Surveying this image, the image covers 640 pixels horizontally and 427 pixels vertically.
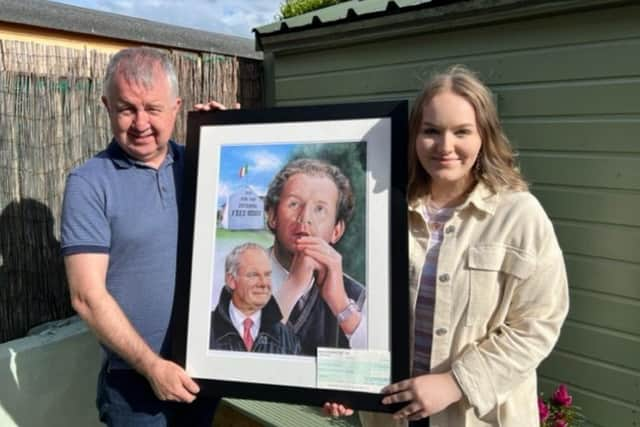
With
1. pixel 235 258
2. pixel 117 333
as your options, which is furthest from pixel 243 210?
pixel 117 333

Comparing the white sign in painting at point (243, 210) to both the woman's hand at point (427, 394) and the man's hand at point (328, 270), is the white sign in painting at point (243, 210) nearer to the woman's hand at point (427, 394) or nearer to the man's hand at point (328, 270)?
the man's hand at point (328, 270)

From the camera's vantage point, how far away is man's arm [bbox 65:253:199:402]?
164 cm

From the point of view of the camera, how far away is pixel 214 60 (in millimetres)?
4238

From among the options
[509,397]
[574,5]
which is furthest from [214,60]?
[509,397]

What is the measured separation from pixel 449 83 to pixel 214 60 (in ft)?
10.3

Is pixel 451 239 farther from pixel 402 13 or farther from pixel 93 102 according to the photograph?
pixel 93 102

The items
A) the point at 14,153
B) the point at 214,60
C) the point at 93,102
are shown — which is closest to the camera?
the point at 14,153

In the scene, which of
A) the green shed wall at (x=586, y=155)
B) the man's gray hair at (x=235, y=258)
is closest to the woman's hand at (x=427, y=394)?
the man's gray hair at (x=235, y=258)

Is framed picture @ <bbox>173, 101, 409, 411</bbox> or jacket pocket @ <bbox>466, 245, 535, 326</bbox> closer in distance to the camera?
jacket pocket @ <bbox>466, 245, 535, 326</bbox>

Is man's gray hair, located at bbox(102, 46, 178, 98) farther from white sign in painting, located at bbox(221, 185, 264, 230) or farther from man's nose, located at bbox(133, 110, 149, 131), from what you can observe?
white sign in painting, located at bbox(221, 185, 264, 230)

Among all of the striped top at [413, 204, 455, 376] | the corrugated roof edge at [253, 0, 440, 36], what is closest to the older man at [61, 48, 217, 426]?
the striped top at [413, 204, 455, 376]

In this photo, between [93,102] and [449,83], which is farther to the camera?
[93,102]

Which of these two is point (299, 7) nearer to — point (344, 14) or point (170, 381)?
point (344, 14)

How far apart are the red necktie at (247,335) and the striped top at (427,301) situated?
19.8 inches
